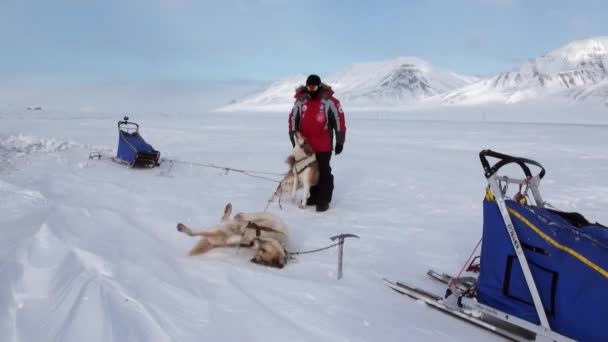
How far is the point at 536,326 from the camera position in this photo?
6.46 ft

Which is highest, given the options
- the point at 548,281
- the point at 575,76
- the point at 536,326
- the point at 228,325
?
the point at 575,76

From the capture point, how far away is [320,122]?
4453mm

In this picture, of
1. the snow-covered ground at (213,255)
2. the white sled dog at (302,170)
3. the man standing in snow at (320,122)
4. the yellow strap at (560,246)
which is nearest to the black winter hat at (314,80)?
the man standing in snow at (320,122)

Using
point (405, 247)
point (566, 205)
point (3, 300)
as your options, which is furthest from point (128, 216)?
point (566, 205)

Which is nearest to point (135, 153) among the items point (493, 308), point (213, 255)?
point (213, 255)

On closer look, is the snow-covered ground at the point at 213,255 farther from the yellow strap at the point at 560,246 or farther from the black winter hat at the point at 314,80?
the black winter hat at the point at 314,80

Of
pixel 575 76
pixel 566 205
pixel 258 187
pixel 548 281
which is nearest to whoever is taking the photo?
pixel 548 281

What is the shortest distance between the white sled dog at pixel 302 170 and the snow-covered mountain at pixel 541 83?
112m

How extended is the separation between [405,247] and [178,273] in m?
1.89

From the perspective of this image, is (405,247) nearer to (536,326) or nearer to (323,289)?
(323,289)

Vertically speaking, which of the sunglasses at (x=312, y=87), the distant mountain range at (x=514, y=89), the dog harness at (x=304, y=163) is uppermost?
the distant mountain range at (x=514, y=89)

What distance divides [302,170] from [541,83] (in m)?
167

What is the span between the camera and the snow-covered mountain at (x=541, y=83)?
11807cm

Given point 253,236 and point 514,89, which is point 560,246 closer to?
point 253,236
